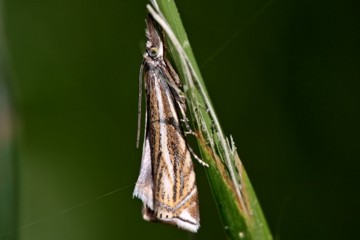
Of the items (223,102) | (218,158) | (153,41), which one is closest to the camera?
(218,158)

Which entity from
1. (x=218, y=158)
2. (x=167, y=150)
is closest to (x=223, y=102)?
(x=167, y=150)

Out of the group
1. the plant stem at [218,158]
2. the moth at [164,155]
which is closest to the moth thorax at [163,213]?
the moth at [164,155]

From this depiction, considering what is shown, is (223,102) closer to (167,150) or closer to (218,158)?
(167,150)

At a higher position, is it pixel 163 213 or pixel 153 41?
pixel 153 41

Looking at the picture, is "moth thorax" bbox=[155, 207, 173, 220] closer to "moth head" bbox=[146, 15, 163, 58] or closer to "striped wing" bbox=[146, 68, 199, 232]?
"striped wing" bbox=[146, 68, 199, 232]

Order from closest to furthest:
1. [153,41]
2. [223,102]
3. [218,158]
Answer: [218,158] < [153,41] < [223,102]

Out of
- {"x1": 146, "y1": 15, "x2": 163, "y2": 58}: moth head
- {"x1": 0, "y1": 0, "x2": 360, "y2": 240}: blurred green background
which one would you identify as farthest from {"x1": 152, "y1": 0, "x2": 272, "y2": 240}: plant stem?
{"x1": 0, "y1": 0, "x2": 360, "y2": 240}: blurred green background

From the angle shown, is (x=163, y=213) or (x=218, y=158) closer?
(x=218, y=158)

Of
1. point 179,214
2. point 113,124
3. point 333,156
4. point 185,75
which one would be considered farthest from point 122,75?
point 185,75

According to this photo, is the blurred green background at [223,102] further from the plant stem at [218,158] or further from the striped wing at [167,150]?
the plant stem at [218,158]
